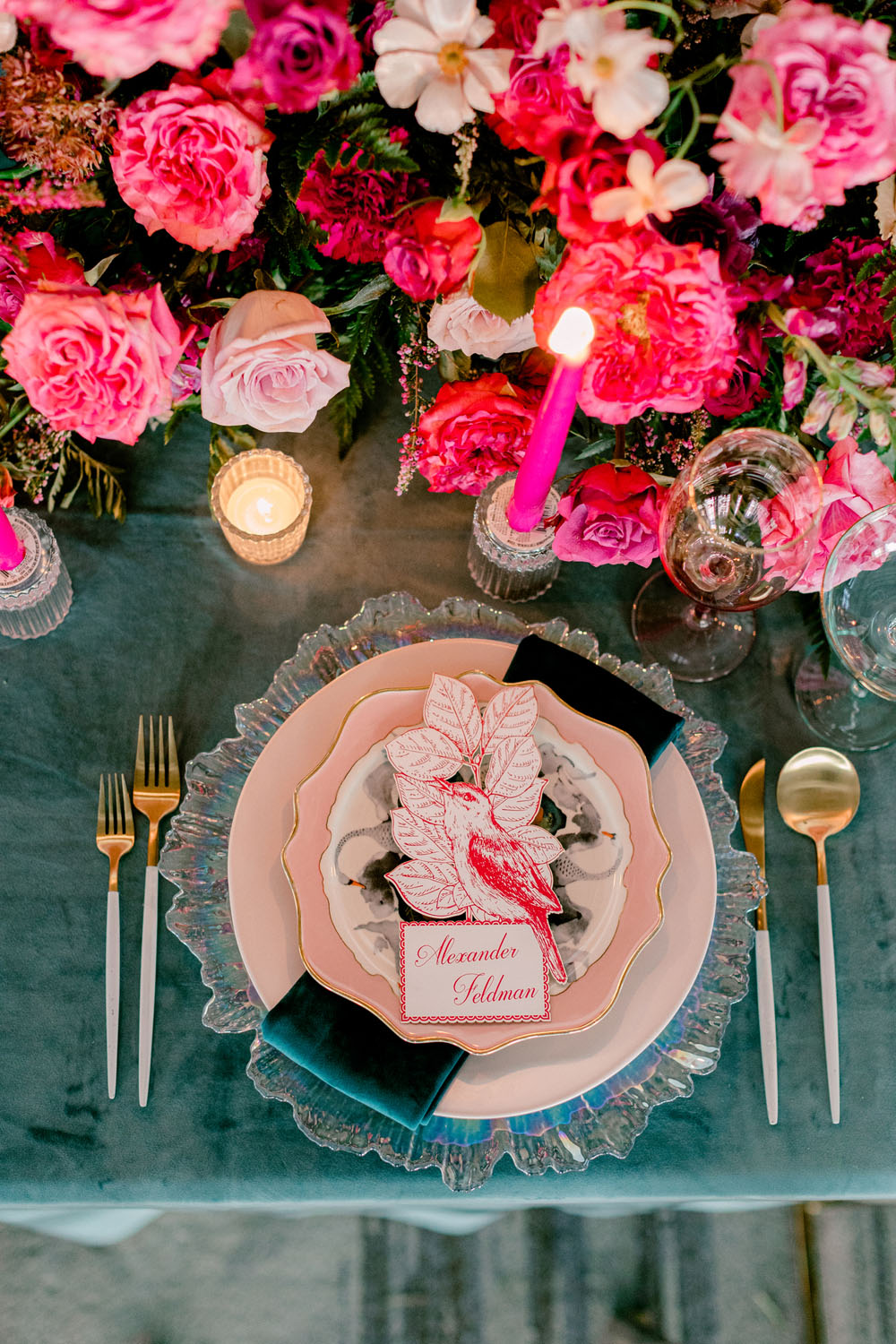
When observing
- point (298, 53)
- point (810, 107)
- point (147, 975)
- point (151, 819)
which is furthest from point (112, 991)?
point (810, 107)

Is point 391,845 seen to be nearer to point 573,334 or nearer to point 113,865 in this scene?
point 113,865

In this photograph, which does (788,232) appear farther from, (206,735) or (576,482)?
(206,735)

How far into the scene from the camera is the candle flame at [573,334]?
Answer: 61 cm

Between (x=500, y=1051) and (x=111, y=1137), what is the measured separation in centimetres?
33

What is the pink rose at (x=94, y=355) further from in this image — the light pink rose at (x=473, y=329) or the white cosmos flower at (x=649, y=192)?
the white cosmos flower at (x=649, y=192)

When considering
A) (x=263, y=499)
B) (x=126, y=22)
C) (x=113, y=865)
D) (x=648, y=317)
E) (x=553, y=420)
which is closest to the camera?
(x=126, y=22)

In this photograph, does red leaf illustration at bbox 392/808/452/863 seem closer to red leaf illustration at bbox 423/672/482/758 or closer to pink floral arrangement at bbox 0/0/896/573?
red leaf illustration at bbox 423/672/482/758

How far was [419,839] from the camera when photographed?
726mm

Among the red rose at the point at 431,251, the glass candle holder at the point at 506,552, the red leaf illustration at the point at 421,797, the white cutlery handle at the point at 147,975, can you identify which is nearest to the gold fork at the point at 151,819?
the white cutlery handle at the point at 147,975

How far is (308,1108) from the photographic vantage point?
73 centimetres

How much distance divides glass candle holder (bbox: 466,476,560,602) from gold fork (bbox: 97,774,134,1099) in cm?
40

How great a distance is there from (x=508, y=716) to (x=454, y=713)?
44 mm

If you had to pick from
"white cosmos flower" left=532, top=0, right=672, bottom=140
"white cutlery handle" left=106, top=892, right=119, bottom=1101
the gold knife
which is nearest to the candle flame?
"white cosmos flower" left=532, top=0, right=672, bottom=140

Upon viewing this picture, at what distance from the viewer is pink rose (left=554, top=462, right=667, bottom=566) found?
76 centimetres
